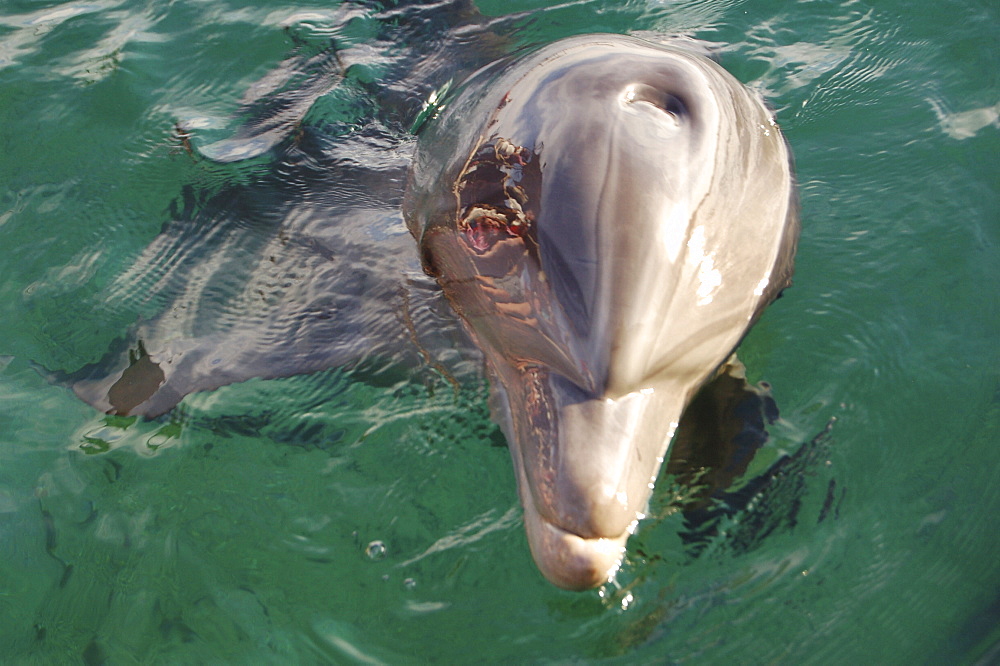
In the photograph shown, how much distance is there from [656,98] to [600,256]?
52 centimetres

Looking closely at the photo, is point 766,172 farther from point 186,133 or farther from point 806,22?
point 186,133

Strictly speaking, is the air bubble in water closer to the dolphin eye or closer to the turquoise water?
the turquoise water

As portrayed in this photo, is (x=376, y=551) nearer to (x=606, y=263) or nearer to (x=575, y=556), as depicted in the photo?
(x=575, y=556)

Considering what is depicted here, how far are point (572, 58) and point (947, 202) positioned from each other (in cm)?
219

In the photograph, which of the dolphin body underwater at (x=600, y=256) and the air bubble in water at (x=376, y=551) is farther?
the air bubble in water at (x=376, y=551)

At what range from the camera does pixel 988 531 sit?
2875 millimetres

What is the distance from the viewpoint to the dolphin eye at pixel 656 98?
7.30 ft

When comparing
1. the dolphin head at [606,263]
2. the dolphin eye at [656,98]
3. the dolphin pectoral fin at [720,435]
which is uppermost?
the dolphin eye at [656,98]

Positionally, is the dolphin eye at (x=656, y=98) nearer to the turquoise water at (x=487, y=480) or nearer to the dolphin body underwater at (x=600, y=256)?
the dolphin body underwater at (x=600, y=256)

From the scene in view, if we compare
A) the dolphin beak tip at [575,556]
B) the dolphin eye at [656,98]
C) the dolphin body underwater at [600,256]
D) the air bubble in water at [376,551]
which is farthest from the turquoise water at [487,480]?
the dolphin eye at [656,98]

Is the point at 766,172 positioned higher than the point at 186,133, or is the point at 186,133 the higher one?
the point at 766,172

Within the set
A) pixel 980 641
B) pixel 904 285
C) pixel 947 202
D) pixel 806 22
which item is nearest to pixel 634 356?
pixel 980 641

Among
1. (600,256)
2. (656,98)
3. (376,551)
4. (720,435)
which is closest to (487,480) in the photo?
(376,551)

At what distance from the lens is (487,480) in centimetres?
295
